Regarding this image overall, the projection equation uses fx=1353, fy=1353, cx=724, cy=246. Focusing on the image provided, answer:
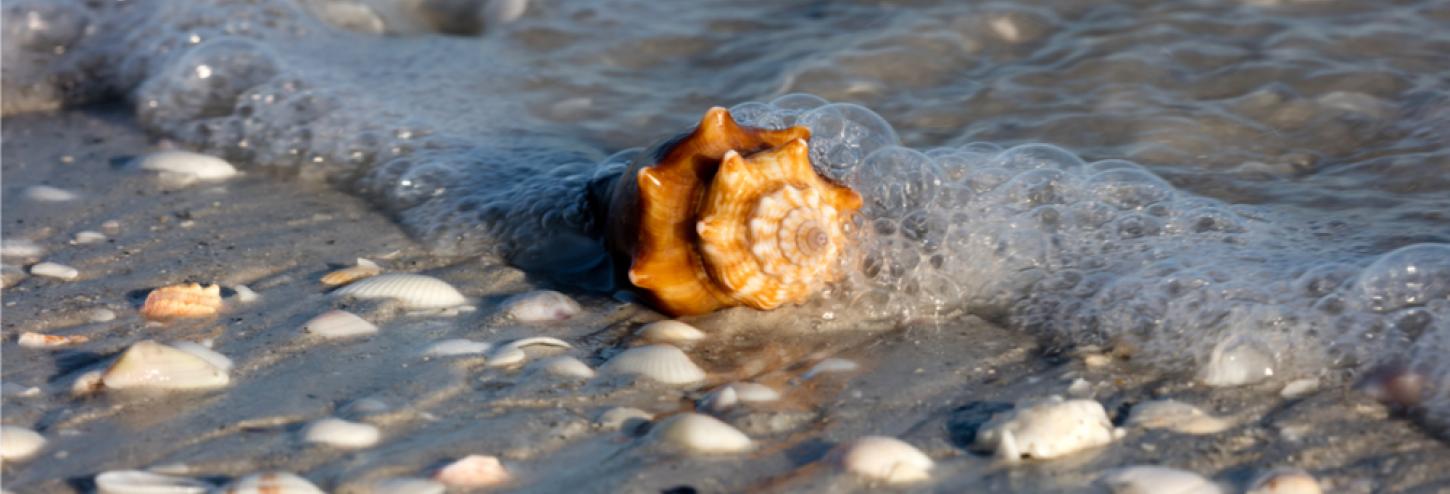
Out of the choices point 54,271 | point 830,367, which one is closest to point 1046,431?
point 830,367

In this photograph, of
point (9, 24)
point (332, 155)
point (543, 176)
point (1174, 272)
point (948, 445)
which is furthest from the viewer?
point (9, 24)

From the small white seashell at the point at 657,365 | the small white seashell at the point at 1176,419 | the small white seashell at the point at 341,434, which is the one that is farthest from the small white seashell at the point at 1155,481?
the small white seashell at the point at 341,434

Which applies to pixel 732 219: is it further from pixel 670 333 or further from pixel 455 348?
pixel 455 348

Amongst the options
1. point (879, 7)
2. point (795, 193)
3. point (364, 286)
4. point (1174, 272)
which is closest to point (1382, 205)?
point (1174, 272)

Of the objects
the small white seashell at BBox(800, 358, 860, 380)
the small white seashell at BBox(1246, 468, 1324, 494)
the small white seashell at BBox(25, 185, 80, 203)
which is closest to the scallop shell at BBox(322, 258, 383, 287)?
the small white seashell at BBox(25, 185, 80, 203)

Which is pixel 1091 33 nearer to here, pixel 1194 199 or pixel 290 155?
pixel 1194 199

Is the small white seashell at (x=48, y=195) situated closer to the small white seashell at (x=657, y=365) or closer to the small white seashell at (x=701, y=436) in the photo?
the small white seashell at (x=657, y=365)
